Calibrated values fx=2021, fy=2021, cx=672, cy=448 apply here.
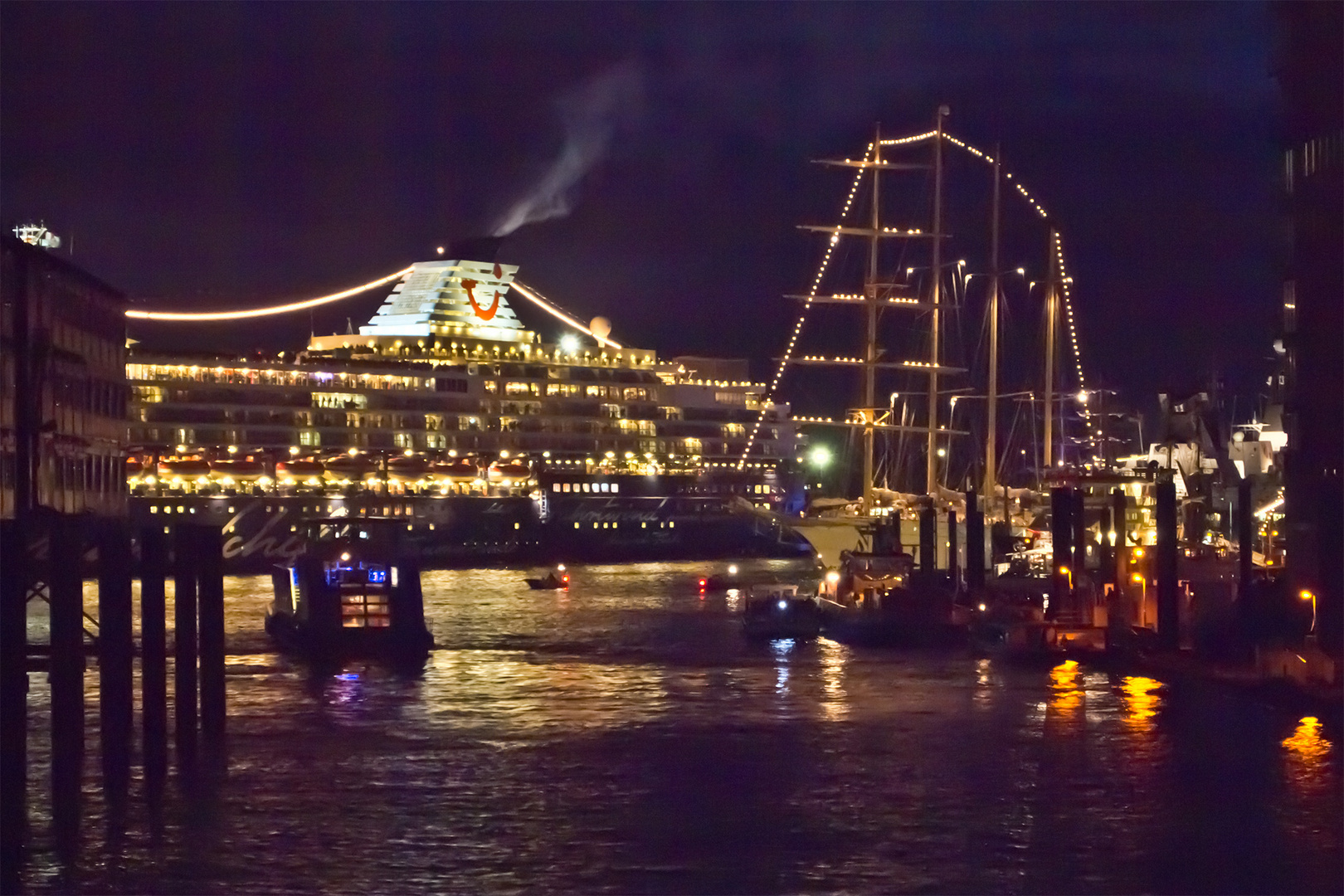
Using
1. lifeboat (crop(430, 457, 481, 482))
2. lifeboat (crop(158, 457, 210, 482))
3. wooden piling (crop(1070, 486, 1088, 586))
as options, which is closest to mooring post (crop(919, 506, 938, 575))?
wooden piling (crop(1070, 486, 1088, 586))

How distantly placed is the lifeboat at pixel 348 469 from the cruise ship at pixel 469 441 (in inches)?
3.2

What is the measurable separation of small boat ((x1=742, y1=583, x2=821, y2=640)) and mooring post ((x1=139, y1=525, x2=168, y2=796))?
57.3 ft

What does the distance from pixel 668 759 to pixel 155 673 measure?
587 cm

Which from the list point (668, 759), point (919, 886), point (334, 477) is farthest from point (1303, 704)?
point (334, 477)

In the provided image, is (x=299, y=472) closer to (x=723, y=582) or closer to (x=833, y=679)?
(x=723, y=582)

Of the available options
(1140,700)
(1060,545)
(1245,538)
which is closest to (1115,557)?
(1060,545)

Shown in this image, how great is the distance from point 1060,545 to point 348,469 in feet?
147

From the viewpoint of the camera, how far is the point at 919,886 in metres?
16.4

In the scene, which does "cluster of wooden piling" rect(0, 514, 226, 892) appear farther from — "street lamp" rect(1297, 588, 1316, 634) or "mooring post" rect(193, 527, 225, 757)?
"street lamp" rect(1297, 588, 1316, 634)

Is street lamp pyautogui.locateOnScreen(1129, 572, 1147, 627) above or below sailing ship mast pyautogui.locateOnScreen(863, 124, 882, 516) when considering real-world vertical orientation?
below

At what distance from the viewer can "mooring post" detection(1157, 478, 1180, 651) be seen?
28750mm

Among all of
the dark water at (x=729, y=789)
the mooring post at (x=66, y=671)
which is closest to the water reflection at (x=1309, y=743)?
the dark water at (x=729, y=789)

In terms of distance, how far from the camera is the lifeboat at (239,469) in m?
70.4

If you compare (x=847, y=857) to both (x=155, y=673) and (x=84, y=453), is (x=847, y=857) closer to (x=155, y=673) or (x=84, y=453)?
(x=155, y=673)
